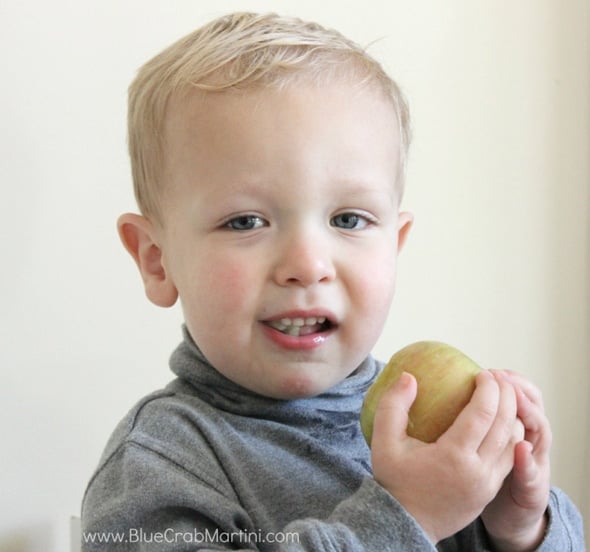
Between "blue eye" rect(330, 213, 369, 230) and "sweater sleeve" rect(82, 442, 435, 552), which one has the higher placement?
"blue eye" rect(330, 213, 369, 230)

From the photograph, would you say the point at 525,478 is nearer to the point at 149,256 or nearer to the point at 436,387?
the point at 436,387

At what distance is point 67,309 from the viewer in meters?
1.19

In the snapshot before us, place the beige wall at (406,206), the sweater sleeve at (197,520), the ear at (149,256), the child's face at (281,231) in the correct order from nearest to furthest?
the sweater sleeve at (197,520), the child's face at (281,231), the ear at (149,256), the beige wall at (406,206)

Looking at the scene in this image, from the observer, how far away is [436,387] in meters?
0.74

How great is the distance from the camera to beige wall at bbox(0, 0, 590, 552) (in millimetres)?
1155

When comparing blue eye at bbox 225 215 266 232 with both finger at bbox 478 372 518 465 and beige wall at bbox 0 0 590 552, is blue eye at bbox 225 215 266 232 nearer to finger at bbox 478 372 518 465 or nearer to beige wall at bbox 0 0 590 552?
finger at bbox 478 372 518 465

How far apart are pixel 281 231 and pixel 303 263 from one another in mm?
46

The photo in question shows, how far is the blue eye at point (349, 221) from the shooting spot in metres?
0.83

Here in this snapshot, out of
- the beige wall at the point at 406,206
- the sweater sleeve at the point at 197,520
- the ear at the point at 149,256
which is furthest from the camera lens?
the beige wall at the point at 406,206

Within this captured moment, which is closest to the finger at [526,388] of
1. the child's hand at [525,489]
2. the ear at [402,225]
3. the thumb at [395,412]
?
the child's hand at [525,489]

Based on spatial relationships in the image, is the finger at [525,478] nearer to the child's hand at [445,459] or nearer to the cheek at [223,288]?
the child's hand at [445,459]

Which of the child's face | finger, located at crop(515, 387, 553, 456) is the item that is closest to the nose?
the child's face

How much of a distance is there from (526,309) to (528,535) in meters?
0.84

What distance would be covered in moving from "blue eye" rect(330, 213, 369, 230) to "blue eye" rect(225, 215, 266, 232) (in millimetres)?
74
